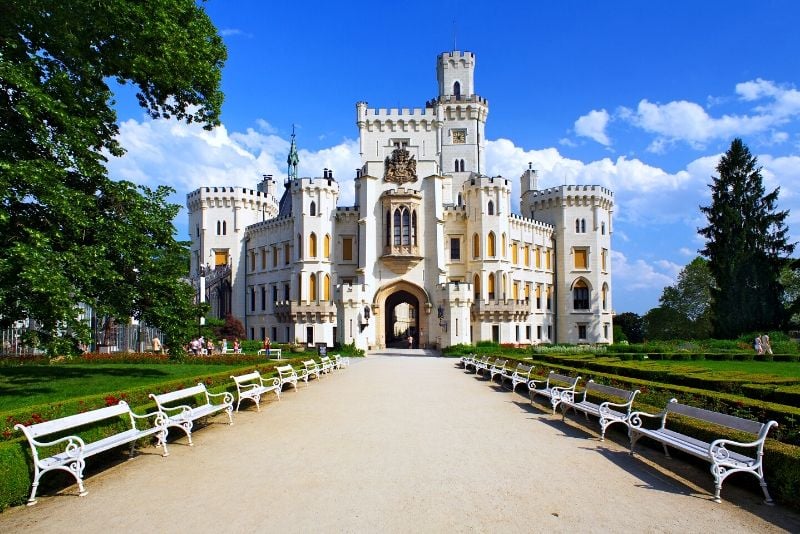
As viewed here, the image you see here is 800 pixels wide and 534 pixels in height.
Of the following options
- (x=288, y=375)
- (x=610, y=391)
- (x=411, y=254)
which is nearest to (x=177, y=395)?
(x=610, y=391)

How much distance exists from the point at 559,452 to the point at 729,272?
43815 millimetres

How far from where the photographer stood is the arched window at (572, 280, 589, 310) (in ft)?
189

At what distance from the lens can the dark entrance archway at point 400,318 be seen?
54594 mm

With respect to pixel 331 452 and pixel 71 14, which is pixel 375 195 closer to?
pixel 71 14

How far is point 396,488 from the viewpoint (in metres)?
7.95

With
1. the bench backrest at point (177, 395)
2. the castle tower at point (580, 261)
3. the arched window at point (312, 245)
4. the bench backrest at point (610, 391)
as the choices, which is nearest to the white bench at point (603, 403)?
the bench backrest at point (610, 391)

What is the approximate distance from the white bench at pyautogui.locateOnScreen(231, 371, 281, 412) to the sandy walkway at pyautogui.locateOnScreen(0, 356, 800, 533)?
1933mm

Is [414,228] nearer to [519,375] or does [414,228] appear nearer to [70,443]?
[519,375]

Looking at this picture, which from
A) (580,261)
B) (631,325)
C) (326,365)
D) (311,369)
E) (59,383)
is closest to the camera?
(59,383)

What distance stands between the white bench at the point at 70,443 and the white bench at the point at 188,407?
0.68 m

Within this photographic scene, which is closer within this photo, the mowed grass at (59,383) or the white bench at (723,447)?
the white bench at (723,447)

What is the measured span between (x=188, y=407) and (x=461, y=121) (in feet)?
184

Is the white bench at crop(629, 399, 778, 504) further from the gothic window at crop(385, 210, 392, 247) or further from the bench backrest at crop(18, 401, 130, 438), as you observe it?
the gothic window at crop(385, 210, 392, 247)

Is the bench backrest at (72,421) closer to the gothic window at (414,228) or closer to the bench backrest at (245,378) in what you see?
the bench backrest at (245,378)
